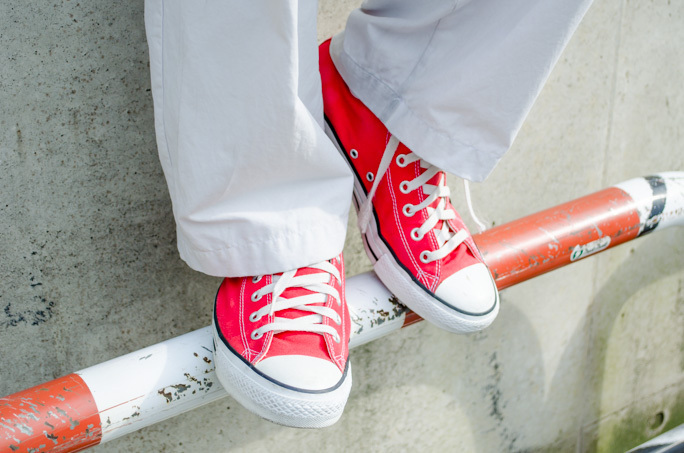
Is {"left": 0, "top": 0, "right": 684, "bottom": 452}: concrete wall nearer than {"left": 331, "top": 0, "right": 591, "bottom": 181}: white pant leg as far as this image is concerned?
No

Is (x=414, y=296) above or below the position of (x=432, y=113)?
below

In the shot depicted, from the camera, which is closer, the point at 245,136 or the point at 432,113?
the point at 245,136

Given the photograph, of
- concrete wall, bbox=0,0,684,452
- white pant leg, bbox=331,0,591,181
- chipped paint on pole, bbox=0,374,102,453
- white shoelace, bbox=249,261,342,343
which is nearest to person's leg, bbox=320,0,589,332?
white pant leg, bbox=331,0,591,181

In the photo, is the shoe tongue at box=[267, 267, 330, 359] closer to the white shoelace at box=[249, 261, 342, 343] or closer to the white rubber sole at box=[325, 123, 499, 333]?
the white shoelace at box=[249, 261, 342, 343]

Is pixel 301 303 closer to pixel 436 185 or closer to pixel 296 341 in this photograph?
pixel 296 341

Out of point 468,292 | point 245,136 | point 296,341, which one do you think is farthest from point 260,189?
point 468,292

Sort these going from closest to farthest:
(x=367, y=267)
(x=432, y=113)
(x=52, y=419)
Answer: (x=52, y=419)
(x=432, y=113)
(x=367, y=267)

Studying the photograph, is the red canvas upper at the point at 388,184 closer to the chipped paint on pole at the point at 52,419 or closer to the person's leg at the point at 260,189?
the person's leg at the point at 260,189

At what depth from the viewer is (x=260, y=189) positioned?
67 centimetres

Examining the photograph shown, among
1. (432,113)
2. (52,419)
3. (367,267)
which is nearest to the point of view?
(52,419)

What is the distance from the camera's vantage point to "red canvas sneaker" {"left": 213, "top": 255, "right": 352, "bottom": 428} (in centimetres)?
65

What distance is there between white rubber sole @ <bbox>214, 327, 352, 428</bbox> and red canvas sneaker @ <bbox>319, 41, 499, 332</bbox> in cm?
18

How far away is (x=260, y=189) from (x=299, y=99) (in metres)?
0.11

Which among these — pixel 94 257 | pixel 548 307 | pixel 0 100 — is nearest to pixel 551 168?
pixel 548 307
